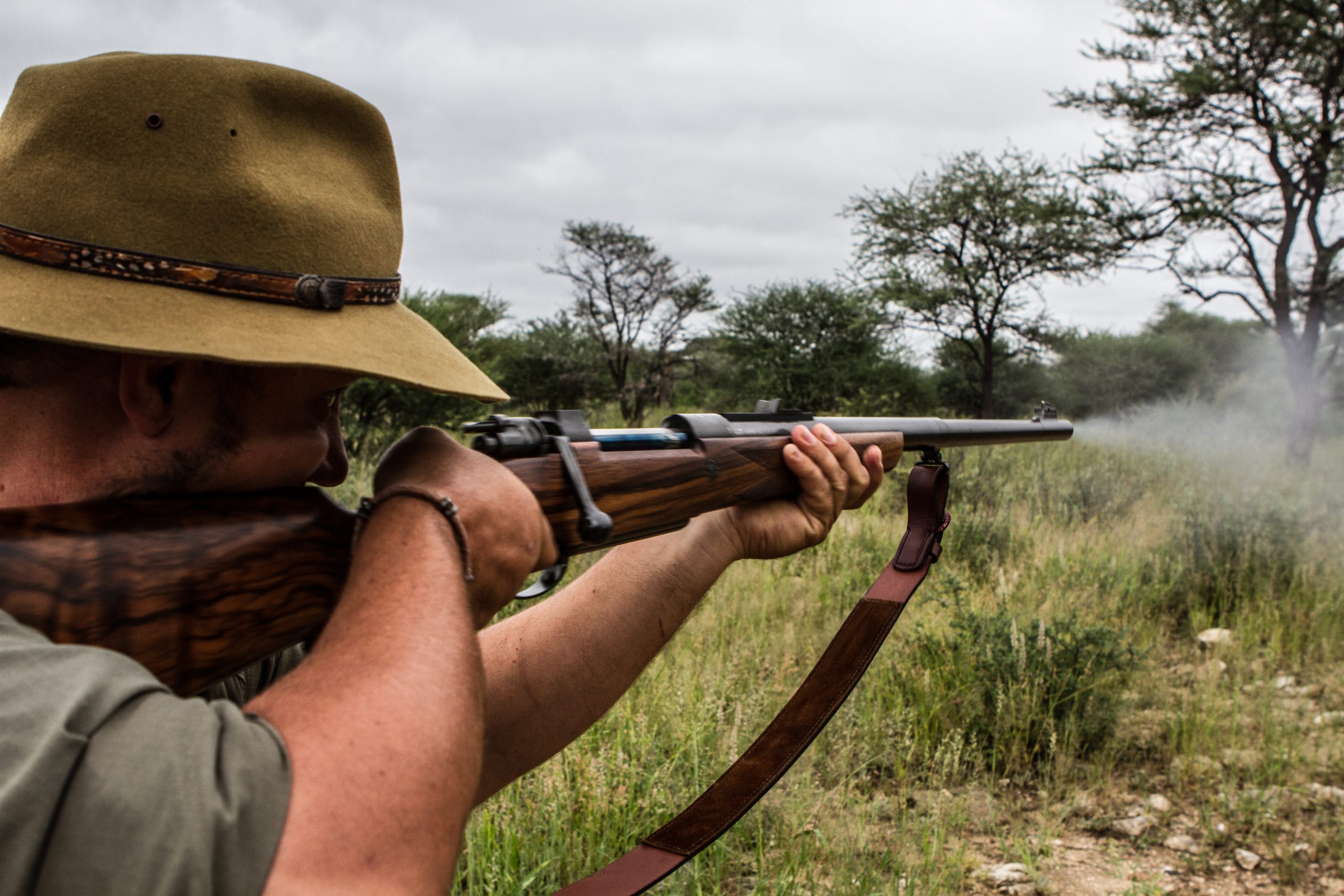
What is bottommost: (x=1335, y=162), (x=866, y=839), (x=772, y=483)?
(x=866, y=839)

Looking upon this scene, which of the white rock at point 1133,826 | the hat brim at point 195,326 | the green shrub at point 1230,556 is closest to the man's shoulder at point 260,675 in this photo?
the hat brim at point 195,326

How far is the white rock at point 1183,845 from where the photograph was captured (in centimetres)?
331

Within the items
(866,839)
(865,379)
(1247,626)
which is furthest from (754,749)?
(865,379)

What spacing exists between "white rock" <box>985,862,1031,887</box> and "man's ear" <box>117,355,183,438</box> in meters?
3.04

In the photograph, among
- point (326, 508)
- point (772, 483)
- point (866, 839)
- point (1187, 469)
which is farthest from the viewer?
point (1187, 469)

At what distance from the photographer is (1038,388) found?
28.3m

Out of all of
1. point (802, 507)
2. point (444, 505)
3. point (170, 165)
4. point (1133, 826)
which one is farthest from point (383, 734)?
point (1133, 826)

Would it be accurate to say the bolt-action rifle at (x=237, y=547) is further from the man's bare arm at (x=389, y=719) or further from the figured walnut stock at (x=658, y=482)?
the man's bare arm at (x=389, y=719)

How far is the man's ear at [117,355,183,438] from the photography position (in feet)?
3.93

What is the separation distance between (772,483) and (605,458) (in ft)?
2.16

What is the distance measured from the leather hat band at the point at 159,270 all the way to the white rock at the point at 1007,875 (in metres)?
3.00

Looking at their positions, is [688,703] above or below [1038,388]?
below

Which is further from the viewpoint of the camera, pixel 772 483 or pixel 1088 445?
pixel 1088 445

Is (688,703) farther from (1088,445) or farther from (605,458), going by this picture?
(1088,445)
